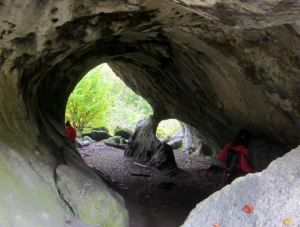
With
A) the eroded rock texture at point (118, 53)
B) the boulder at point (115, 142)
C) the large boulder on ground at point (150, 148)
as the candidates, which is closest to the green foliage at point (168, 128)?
the boulder at point (115, 142)

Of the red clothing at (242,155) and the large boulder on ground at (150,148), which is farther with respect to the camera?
the large boulder on ground at (150,148)

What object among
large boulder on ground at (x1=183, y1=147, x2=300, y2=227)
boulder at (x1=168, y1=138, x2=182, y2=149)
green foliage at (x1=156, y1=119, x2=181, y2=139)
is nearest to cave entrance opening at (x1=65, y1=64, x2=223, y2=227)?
boulder at (x1=168, y1=138, x2=182, y2=149)

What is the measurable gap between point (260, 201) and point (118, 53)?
6.26m

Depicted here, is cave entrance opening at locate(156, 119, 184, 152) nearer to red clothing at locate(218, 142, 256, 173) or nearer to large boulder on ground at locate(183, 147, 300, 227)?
red clothing at locate(218, 142, 256, 173)

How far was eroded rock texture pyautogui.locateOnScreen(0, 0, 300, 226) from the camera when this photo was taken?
15.7ft

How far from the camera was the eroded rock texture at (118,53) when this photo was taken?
4785mm

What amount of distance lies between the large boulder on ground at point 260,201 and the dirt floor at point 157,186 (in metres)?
3.28

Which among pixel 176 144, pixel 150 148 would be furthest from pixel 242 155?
pixel 176 144

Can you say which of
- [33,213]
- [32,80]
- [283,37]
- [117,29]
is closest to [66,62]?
[32,80]

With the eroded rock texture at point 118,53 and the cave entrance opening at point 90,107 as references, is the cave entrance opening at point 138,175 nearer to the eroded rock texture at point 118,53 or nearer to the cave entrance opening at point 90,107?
the cave entrance opening at point 90,107

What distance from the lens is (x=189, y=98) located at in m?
10.5

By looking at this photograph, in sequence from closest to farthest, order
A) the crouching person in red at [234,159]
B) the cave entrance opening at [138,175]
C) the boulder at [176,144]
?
the crouching person in red at [234,159], the cave entrance opening at [138,175], the boulder at [176,144]

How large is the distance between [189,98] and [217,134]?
1.38 m

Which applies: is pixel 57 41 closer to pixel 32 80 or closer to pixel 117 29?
pixel 117 29
